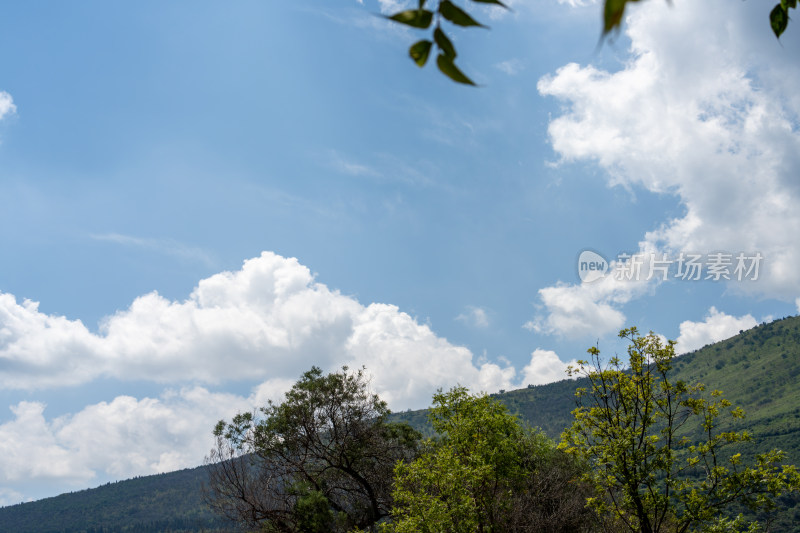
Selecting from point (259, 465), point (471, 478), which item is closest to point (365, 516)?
point (259, 465)

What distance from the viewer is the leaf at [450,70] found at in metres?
1.26

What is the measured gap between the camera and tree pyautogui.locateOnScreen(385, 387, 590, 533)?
13.2m

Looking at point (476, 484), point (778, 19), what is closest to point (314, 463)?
point (476, 484)

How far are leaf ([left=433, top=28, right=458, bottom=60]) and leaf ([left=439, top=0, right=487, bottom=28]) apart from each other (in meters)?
0.05

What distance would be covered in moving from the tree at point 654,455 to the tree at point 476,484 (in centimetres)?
323

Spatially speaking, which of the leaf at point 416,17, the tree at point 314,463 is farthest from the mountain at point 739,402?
the leaf at point 416,17

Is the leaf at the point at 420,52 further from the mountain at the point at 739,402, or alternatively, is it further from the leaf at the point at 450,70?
the mountain at the point at 739,402

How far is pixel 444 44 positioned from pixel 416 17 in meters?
0.10

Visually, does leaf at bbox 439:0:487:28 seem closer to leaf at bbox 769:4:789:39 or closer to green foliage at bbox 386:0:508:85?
green foliage at bbox 386:0:508:85

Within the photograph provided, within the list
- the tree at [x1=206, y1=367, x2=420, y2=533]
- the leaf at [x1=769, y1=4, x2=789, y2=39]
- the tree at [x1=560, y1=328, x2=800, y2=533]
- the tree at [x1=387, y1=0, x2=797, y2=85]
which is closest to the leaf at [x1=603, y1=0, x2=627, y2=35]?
the tree at [x1=387, y1=0, x2=797, y2=85]

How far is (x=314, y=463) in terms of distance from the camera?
24.6 m

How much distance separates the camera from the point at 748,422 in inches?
5561

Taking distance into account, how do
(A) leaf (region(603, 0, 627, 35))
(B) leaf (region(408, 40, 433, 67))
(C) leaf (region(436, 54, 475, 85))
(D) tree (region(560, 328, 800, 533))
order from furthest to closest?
(D) tree (region(560, 328, 800, 533)), (B) leaf (region(408, 40, 433, 67)), (C) leaf (region(436, 54, 475, 85)), (A) leaf (region(603, 0, 627, 35))

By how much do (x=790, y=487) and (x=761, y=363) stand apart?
206 metres
